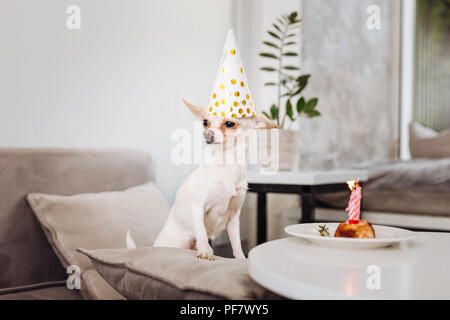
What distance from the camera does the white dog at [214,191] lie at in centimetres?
114

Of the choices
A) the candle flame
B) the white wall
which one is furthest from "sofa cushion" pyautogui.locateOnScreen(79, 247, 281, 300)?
the white wall

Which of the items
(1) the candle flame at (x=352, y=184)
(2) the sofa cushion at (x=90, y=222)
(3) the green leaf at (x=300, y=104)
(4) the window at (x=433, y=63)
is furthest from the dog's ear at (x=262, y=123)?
(4) the window at (x=433, y=63)

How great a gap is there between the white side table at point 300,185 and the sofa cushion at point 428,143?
1.16 m

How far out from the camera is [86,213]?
4.33 ft

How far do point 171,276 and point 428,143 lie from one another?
9.17 ft

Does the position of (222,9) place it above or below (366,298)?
above

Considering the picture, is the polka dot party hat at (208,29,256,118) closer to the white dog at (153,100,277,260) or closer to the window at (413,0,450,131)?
the white dog at (153,100,277,260)

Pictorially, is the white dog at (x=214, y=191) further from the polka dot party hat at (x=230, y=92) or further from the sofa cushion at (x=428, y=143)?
the sofa cushion at (x=428, y=143)

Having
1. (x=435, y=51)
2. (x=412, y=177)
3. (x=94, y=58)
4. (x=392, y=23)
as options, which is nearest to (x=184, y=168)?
(x=94, y=58)

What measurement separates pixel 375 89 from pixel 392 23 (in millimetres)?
736

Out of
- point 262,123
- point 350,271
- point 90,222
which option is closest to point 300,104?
point 262,123

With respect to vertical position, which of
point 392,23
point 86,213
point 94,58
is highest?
point 392,23

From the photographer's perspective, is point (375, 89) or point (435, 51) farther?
point (435, 51)

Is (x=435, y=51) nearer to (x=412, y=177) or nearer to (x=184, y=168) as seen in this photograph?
(x=412, y=177)
